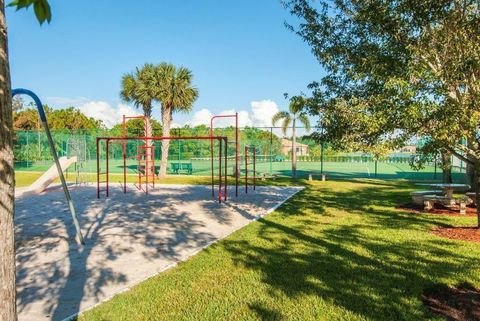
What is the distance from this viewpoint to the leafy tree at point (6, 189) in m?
2.13

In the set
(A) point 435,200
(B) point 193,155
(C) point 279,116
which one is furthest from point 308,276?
(B) point 193,155

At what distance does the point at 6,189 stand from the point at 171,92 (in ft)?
72.9

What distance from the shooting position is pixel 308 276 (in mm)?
5516

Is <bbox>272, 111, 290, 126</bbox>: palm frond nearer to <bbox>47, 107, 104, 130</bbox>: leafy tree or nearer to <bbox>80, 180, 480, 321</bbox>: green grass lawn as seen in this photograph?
<bbox>80, 180, 480, 321</bbox>: green grass lawn

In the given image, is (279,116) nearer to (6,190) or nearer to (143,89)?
(143,89)

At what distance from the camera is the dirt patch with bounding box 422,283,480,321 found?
4.25 metres

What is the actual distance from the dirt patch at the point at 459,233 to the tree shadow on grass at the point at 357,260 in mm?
405

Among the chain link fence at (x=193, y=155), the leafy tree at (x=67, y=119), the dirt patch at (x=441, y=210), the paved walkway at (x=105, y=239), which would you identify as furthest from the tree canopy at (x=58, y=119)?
the dirt patch at (x=441, y=210)

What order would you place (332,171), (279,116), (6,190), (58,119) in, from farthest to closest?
(58,119) → (332,171) → (279,116) → (6,190)

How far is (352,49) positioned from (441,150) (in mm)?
2804

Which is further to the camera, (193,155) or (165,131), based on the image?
(193,155)

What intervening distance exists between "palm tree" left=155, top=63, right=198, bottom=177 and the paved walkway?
32.0ft

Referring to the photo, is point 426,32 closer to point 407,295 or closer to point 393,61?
point 393,61

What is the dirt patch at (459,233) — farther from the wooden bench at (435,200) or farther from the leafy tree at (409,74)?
the wooden bench at (435,200)
